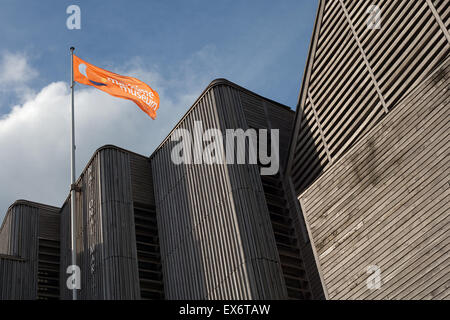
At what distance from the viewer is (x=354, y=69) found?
21.5 metres

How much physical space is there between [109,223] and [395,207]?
47.4 ft

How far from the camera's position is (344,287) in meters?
16.8

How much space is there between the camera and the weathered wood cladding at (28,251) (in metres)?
29.1

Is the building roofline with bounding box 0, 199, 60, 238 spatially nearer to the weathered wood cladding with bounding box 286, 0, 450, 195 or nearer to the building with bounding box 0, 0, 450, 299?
the building with bounding box 0, 0, 450, 299

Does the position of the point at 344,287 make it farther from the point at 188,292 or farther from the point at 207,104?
the point at 207,104

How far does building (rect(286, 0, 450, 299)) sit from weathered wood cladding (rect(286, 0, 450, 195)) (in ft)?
0.13

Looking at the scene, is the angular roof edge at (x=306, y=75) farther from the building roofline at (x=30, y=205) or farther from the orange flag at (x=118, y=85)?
the building roofline at (x=30, y=205)

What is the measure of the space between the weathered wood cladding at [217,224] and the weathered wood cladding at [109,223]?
4.92ft

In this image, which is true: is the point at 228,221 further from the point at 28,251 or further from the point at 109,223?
the point at 28,251

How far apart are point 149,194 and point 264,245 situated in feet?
29.7

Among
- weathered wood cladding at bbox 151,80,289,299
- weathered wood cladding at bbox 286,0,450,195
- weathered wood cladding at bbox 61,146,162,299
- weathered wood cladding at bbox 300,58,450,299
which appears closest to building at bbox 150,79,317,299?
weathered wood cladding at bbox 151,80,289,299

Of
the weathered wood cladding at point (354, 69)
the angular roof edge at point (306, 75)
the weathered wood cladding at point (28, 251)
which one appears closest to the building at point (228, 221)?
the angular roof edge at point (306, 75)

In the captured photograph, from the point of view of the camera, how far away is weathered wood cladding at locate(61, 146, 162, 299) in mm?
24938

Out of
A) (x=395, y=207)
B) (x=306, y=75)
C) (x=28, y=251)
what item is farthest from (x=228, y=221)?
(x=28, y=251)
